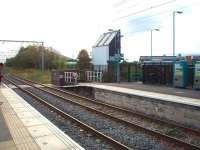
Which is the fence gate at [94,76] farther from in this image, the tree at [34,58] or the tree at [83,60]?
the tree at [34,58]

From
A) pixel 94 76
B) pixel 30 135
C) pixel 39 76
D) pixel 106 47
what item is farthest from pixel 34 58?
pixel 30 135

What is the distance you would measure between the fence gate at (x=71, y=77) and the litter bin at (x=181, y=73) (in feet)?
37.7

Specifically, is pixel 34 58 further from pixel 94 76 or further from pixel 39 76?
pixel 94 76

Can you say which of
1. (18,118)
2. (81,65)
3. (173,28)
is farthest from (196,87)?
(81,65)

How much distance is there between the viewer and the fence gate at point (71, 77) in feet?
98.9

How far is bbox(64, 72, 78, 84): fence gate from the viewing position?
3014 cm

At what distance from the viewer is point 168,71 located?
2344cm

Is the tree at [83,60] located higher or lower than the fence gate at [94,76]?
higher

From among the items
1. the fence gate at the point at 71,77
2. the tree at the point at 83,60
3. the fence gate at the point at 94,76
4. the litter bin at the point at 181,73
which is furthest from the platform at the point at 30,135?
the tree at the point at 83,60

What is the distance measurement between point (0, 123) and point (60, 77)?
2077 cm

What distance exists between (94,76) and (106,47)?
37.9 feet

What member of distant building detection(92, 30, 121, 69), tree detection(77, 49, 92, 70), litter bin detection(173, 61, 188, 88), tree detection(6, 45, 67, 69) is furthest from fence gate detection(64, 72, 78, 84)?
tree detection(6, 45, 67, 69)

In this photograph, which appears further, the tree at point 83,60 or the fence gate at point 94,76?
the tree at point 83,60

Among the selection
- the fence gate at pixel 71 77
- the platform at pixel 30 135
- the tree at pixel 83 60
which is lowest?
the platform at pixel 30 135
